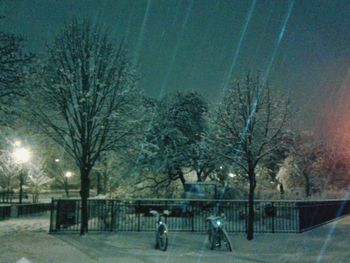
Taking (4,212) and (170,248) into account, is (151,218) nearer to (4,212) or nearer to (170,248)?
(170,248)

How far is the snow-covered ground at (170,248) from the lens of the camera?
1085cm

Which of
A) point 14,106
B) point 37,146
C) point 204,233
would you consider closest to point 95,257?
point 14,106

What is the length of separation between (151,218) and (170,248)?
21.5 ft

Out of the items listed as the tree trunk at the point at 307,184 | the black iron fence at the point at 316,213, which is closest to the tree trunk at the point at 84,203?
the black iron fence at the point at 316,213

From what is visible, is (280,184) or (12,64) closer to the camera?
(12,64)

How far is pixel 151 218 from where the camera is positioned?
19000 mm

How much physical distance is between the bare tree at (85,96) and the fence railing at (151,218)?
1.05 metres

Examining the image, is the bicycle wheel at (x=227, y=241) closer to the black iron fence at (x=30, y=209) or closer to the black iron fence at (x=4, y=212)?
the black iron fence at (x=4, y=212)

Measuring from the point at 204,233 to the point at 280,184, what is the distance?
38.0 metres

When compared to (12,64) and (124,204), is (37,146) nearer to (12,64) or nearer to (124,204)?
(124,204)

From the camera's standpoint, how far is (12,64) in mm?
11023

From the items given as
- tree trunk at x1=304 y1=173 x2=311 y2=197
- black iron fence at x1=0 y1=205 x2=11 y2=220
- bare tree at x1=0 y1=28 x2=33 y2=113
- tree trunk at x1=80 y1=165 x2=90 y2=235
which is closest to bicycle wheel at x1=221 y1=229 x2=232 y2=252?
tree trunk at x1=80 y1=165 x2=90 y2=235

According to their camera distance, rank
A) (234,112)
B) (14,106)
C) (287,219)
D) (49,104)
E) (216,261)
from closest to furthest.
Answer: (216,261) < (14,106) < (234,112) < (49,104) < (287,219)

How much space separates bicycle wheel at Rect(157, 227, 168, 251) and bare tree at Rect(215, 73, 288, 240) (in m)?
3.88
